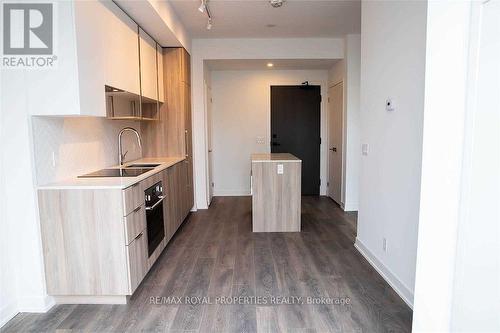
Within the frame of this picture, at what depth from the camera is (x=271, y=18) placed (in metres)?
3.93

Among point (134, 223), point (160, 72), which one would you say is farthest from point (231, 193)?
point (134, 223)

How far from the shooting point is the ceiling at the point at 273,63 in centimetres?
505

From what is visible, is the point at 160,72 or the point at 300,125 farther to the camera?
the point at 300,125

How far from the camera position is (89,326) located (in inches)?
80.9

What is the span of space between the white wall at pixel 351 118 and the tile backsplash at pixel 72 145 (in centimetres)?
333

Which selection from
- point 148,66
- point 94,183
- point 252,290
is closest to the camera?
point 94,183

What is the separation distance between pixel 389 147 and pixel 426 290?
1404mm

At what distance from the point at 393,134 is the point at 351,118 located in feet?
7.88

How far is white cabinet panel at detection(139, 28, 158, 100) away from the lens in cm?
342

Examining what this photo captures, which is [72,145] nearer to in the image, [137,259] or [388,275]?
[137,259]

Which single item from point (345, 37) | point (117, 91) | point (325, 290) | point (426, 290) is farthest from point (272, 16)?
point (426, 290)

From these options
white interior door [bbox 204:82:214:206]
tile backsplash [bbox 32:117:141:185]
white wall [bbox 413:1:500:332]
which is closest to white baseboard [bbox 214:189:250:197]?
white interior door [bbox 204:82:214:206]

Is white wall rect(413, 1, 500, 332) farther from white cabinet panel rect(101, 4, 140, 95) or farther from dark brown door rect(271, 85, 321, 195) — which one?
dark brown door rect(271, 85, 321, 195)

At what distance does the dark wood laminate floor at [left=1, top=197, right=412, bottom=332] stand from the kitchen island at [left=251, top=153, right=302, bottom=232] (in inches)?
6.5
